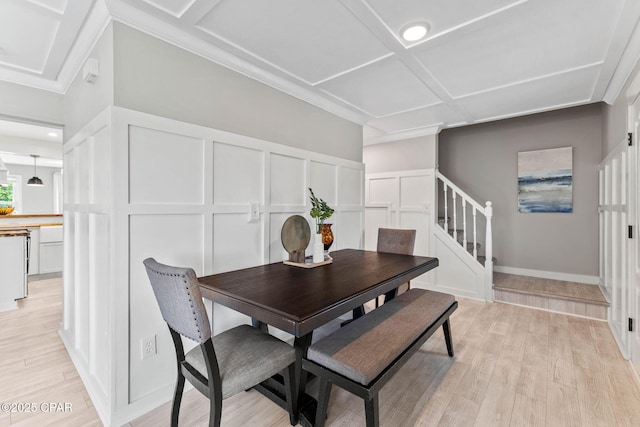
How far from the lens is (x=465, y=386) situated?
2.01 m

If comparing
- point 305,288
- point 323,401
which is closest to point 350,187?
point 305,288

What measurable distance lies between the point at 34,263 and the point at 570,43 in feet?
25.2

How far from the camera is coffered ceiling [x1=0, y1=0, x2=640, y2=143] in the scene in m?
1.71

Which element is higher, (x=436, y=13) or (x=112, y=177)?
(x=436, y=13)

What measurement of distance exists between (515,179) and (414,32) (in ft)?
11.3

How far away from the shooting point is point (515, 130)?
441 centimetres

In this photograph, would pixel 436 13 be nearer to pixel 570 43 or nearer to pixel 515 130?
pixel 570 43

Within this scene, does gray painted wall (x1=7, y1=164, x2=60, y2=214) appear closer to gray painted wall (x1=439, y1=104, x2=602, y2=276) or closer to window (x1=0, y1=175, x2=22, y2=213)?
window (x1=0, y1=175, x2=22, y2=213)

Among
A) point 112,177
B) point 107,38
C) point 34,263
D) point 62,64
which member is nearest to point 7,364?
point 112,177

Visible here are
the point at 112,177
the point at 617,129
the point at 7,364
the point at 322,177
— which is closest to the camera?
the point at 112,177

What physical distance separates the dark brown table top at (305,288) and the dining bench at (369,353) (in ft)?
0.73

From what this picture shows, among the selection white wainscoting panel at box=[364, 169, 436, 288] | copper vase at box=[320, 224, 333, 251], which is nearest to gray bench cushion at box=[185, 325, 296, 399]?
copper vase at box=[320, 224, 333, 251]

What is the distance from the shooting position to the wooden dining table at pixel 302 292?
1288 millimetres

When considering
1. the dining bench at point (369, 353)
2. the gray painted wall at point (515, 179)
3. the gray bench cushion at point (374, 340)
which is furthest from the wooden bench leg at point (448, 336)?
the gray painted wall at point (515, 179)
